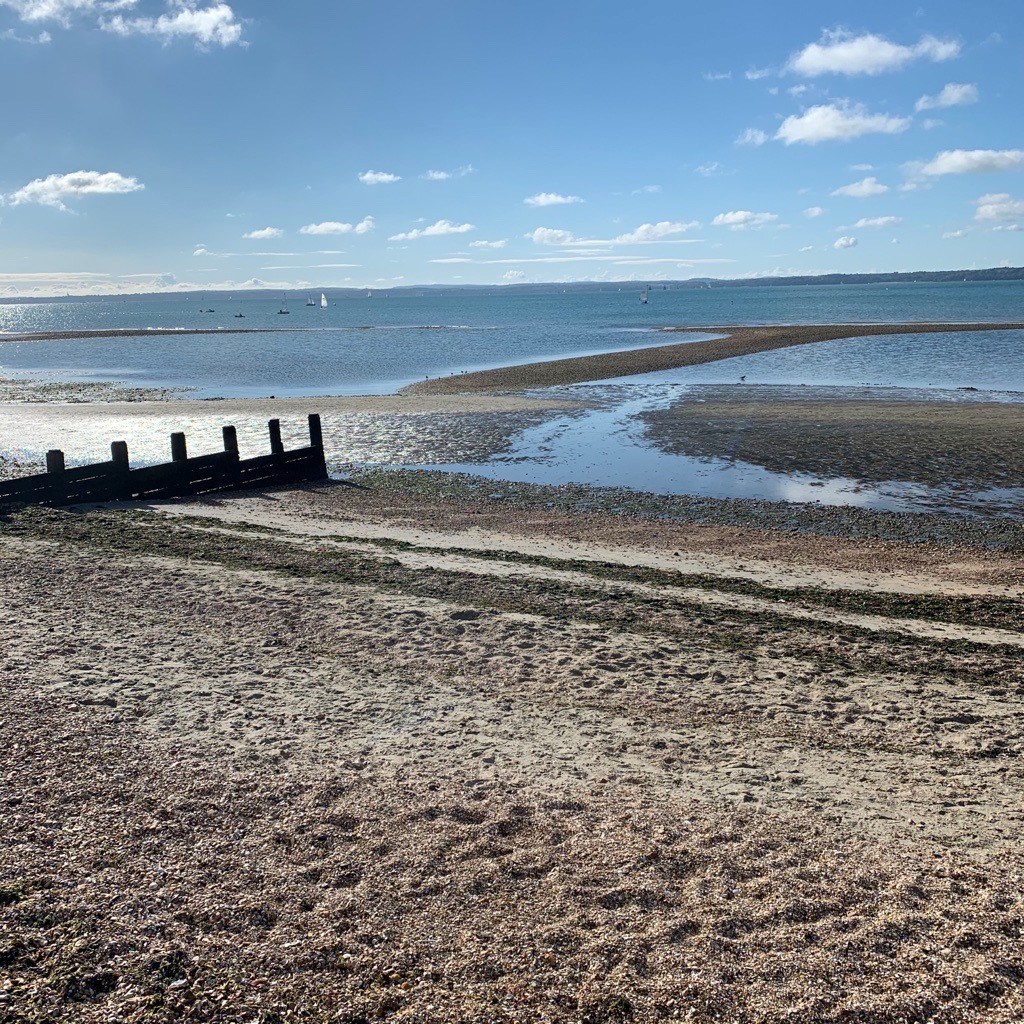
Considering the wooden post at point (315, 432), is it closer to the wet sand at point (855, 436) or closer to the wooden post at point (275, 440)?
the wooden post at point (275, 440)

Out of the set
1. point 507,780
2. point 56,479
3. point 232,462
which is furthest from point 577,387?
point 507,780

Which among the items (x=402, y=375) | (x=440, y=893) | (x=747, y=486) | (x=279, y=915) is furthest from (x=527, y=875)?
(x=402, y=375)

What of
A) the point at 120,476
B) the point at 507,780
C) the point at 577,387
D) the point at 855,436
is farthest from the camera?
the point at 577,387

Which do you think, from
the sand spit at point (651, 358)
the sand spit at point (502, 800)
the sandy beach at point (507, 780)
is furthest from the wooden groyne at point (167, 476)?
the sand spit at point (651, 358)

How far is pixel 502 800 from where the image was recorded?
6.44 m

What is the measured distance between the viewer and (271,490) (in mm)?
19859

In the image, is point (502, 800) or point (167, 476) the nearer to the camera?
point (502, 800)

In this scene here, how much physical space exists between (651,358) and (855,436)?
2801cm

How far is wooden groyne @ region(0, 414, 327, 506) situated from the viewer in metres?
16.9

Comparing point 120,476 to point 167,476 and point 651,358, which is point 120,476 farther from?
point 651,358

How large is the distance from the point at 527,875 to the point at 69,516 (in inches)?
521

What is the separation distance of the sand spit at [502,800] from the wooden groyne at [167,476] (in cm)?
533

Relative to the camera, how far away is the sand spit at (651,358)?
137ft

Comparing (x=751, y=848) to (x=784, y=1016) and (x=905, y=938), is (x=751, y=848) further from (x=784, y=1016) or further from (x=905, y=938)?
(x=784, y=1016)
